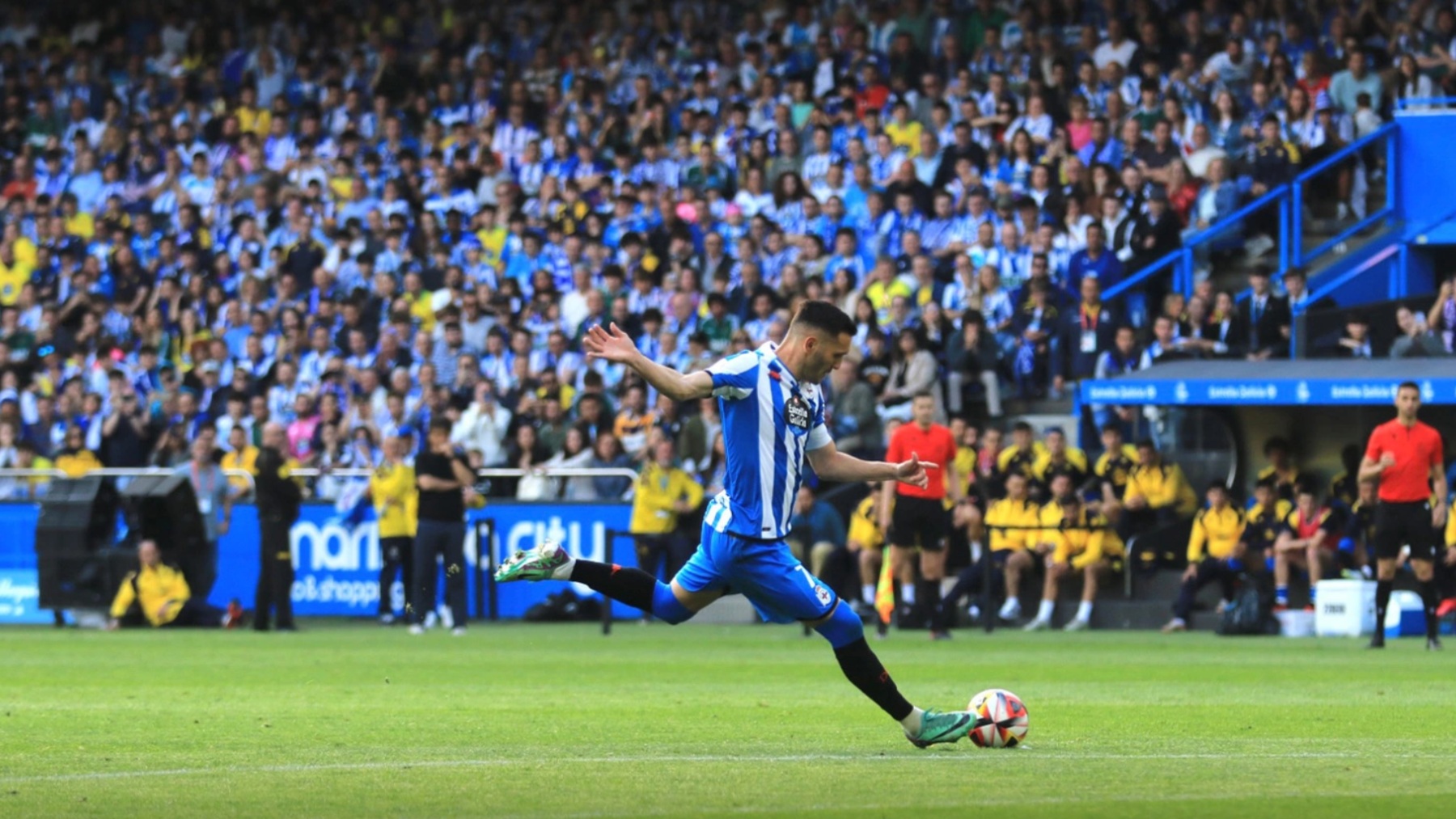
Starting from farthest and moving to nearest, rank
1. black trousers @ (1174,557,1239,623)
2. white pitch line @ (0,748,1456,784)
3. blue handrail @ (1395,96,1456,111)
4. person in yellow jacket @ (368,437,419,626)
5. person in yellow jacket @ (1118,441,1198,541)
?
person in yellow jacket @ (368,437,419,626)
blue handrail @ (1395,96,1456,111)
person in yellow jacket @ (1118,441,1198,541)
black trousers @ (1174,557,1239,623)
white pitch line @ (0,748,1456,784)

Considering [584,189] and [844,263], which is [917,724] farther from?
[584,189]

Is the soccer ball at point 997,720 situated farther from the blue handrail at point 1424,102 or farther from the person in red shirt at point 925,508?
the blue handrail at point 1424,102

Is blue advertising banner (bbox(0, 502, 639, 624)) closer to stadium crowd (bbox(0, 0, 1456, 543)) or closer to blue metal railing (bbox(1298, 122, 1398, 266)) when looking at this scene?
stadium crowd (bbox(0, 0, 1456, 543))

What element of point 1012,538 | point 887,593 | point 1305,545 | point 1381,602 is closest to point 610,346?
point 1381,602

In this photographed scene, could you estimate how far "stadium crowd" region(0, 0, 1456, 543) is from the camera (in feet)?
79.6

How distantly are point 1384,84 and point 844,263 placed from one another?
6.15 meters

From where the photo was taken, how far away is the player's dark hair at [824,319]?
31.7 feet

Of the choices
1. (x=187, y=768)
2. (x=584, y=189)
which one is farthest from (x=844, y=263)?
(x=187, y=768)

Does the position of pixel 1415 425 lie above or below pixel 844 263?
below

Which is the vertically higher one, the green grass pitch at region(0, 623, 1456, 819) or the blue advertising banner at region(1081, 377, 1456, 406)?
the blue advertising banner at region(1081, 377, 1456, 406)

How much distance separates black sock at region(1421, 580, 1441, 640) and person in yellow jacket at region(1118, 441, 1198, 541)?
4.32 m

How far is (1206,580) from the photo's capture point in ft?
70.4

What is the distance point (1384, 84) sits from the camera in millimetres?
24578

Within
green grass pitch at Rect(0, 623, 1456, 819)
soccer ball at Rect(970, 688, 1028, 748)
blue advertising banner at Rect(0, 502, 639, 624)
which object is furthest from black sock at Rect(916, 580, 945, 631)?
soccer ball at Rect(970, 688, 1028, 748)
